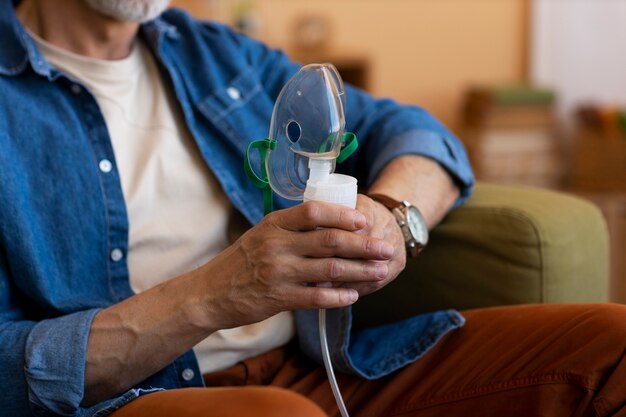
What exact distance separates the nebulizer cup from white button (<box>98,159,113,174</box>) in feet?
1.05

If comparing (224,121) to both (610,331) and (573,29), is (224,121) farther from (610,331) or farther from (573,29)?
(573,29)

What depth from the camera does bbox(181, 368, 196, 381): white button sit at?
1.06m

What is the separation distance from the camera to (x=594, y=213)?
1.32 metres

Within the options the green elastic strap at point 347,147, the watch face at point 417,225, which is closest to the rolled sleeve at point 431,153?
the watch face at point 417,225

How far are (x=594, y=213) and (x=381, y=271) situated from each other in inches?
22.1

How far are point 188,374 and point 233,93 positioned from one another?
461 mm

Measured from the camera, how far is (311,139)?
881mm

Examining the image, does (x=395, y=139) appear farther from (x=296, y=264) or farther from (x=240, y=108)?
(x=296, y=264)

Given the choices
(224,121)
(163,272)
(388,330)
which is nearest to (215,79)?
(224,121)

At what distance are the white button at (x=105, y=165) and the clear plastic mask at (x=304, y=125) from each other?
32cm

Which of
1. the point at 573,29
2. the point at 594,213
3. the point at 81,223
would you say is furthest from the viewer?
the point at 573,29

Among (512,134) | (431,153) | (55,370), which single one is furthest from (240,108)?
(512,134)

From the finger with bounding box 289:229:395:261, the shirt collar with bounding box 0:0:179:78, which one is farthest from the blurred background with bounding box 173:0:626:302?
the finger with bounding box 289:229:395:261

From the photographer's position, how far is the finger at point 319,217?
845 millimetres
